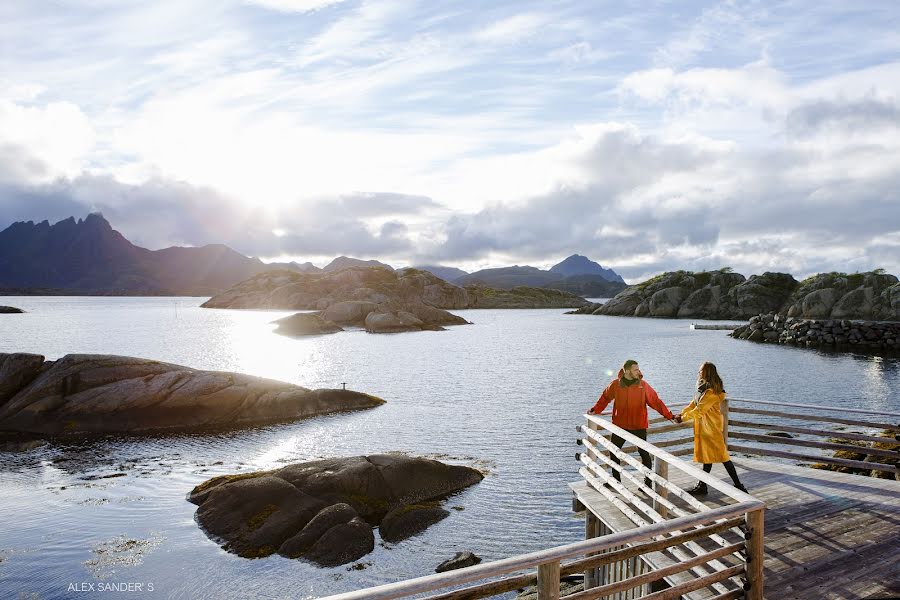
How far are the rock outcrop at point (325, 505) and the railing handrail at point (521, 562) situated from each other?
12493 millimetres

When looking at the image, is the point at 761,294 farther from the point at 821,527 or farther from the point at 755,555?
the point at 755,555

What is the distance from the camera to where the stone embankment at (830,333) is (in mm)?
73250

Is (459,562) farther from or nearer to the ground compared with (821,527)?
nearer to the ground

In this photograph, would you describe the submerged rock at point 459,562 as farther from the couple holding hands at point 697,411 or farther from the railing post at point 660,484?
the railing post at point 660,484

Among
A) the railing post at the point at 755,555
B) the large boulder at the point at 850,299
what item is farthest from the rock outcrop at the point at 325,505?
the large boulder at the point at 850,299

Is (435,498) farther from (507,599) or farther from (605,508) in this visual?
(605,508)

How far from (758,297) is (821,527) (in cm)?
15115

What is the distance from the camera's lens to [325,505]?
64.2 feet

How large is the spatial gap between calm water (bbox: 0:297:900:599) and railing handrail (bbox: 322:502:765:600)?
36.3 feet

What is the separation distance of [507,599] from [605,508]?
566cm

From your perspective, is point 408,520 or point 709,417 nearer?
point 709,417

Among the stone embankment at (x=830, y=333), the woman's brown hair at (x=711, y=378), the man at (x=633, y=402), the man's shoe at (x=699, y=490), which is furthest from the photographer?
the stone embankment at (x=830, y=333)

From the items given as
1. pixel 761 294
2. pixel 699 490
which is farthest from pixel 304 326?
pixel 761 294

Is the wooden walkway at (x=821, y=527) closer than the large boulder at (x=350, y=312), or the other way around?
the wooden walkway at (x=821, y=527)
